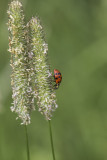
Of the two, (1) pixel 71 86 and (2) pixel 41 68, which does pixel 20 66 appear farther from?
(1) pixel 71 86

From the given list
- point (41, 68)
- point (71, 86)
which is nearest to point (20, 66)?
point (41, 68)

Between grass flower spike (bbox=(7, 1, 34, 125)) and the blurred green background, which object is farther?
the blurred green background

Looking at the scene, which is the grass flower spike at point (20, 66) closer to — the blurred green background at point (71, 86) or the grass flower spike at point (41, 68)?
the grass flower spike at point (41, 68)

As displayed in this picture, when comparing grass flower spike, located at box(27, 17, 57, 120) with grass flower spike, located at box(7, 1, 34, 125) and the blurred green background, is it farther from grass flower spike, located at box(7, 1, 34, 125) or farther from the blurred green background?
the blurred green background

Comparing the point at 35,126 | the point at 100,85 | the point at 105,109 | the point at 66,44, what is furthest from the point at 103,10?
the point at 35,126

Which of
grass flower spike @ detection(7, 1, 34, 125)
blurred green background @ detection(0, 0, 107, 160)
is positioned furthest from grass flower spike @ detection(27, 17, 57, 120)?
blurred green background @ detection(0, 0, 107, 160)

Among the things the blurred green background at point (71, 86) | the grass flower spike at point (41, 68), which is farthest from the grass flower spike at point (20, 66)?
the blurred green background at point (71, 86)
